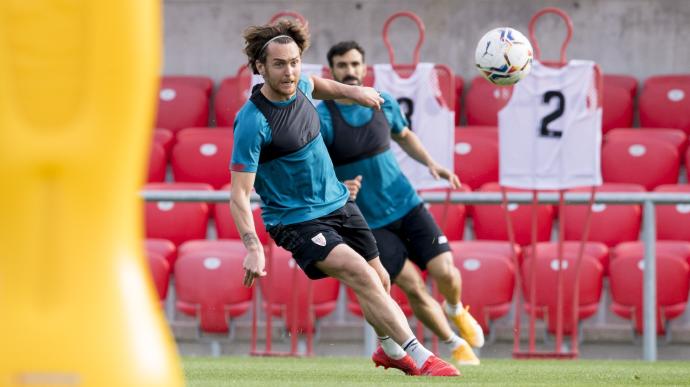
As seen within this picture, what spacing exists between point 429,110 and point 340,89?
119 inches

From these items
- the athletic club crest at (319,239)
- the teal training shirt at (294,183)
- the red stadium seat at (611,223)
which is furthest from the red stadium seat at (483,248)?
the athletic club crest at (319,239)

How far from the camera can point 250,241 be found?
6.59 meters

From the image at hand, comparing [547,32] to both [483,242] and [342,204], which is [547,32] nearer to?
[483,242]

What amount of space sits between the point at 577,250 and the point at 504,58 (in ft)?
9.07

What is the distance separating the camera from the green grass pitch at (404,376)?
711cm

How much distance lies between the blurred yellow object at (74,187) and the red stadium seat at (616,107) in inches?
386

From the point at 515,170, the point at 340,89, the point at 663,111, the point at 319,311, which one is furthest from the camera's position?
the point at 663,111

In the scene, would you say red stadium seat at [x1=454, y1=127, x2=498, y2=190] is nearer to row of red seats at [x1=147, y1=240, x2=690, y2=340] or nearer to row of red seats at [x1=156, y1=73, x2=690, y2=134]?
row of red seats at [x1=156, y1=73, x2=690, y2=134]

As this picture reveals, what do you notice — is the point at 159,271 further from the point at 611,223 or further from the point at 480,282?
the point at 611,223

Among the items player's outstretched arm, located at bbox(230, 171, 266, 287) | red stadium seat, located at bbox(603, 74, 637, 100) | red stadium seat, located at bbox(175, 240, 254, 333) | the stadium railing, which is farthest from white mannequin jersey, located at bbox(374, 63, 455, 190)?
player's outstretched arm, located at bbox(230, 171, 266, 287)

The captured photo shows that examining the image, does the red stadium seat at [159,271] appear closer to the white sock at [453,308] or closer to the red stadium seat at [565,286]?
the red stadium seat at [565,286]

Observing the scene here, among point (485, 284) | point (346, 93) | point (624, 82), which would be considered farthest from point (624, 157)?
point (346, 93)

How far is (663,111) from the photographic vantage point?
1278 centimetres

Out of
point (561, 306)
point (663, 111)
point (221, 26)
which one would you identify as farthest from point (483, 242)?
point (221, 26)
